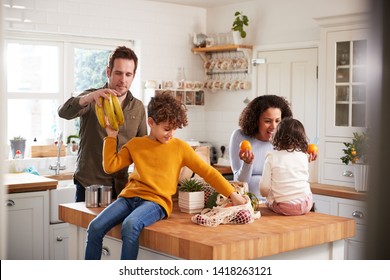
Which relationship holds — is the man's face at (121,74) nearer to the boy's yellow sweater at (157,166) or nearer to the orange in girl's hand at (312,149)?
the boy's yellow sweater at (157,166)

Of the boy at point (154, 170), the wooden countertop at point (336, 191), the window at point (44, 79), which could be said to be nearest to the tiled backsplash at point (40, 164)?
the window at point (44, 79)

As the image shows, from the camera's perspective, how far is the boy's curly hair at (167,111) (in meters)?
2.04

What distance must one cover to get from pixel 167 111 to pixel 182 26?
3587mm

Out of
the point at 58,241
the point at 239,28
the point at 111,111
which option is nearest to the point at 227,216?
the point at 111,111

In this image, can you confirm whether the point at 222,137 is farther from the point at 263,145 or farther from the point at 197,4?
the point at 263,145

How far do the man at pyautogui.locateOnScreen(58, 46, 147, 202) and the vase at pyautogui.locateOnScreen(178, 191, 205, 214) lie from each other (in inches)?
19.3

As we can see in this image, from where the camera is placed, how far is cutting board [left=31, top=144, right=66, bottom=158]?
14.9ft

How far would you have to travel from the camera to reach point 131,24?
5078 mm

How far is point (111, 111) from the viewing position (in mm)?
2062

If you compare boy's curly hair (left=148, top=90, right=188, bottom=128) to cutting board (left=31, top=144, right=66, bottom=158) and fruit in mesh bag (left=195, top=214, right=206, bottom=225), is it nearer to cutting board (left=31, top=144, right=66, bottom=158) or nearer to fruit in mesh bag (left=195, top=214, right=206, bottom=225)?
fruit in mesh bag (left=195, top=214, right=206, bottom=225)

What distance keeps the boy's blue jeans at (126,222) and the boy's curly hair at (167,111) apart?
308mm

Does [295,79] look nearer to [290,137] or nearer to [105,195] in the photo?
[290,137]

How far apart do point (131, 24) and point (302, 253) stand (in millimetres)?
3552
